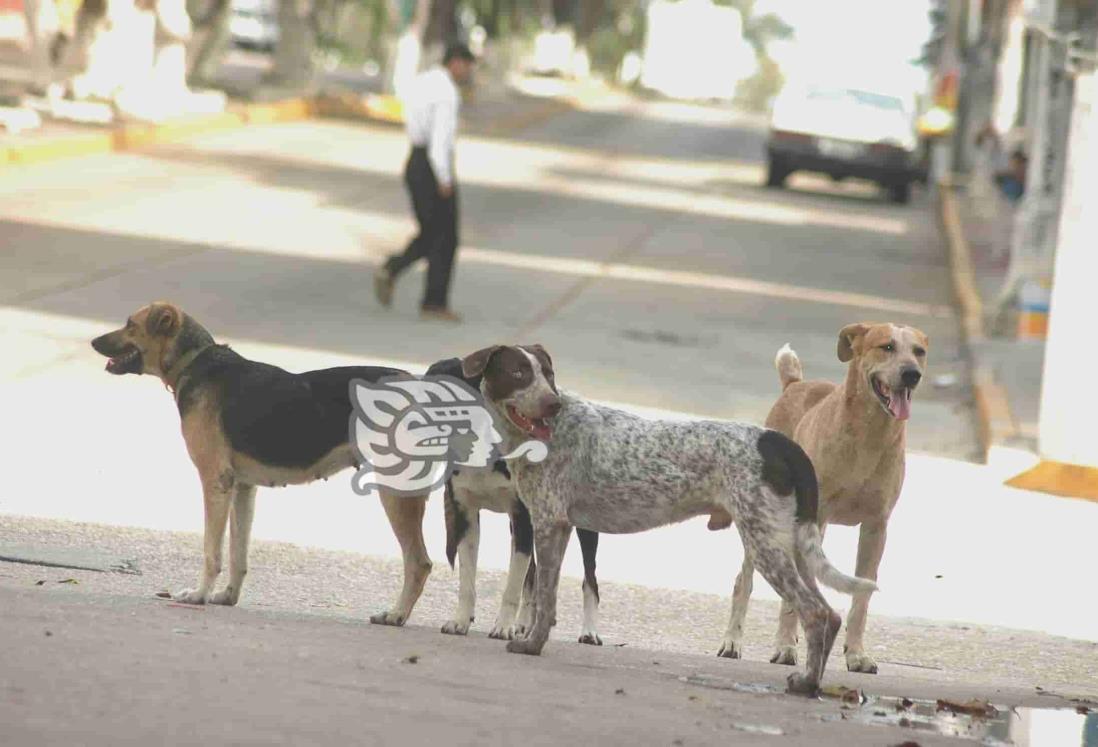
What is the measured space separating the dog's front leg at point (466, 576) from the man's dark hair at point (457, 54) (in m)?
10.1

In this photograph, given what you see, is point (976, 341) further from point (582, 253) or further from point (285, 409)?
point (285, 409)

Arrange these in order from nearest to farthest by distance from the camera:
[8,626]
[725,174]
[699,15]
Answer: [8,626], [725,174], [699,15]

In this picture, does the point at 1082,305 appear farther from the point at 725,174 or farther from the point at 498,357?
the point at 725,174

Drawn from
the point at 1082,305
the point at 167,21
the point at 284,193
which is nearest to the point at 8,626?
the point at 1082,305

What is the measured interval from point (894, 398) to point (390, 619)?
2011 mm

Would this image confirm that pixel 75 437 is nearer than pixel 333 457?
No

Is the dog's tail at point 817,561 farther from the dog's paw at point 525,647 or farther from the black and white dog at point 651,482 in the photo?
the dog's paw at point 525,647

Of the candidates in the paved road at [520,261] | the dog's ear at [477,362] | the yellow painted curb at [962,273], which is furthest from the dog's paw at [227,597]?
the yellow painted curb at [962,273]

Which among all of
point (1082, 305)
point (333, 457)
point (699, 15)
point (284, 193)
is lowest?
point (699, 15)

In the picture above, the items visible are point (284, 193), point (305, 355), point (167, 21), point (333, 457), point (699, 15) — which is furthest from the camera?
point (699, 15)

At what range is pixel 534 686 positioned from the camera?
6.39 m

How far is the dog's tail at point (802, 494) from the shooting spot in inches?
268

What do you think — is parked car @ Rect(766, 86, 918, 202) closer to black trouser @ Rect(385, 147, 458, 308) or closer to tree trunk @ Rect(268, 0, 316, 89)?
tree trunk @ Rect(268, 0, 316, 89)

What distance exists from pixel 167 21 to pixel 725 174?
1255cm
